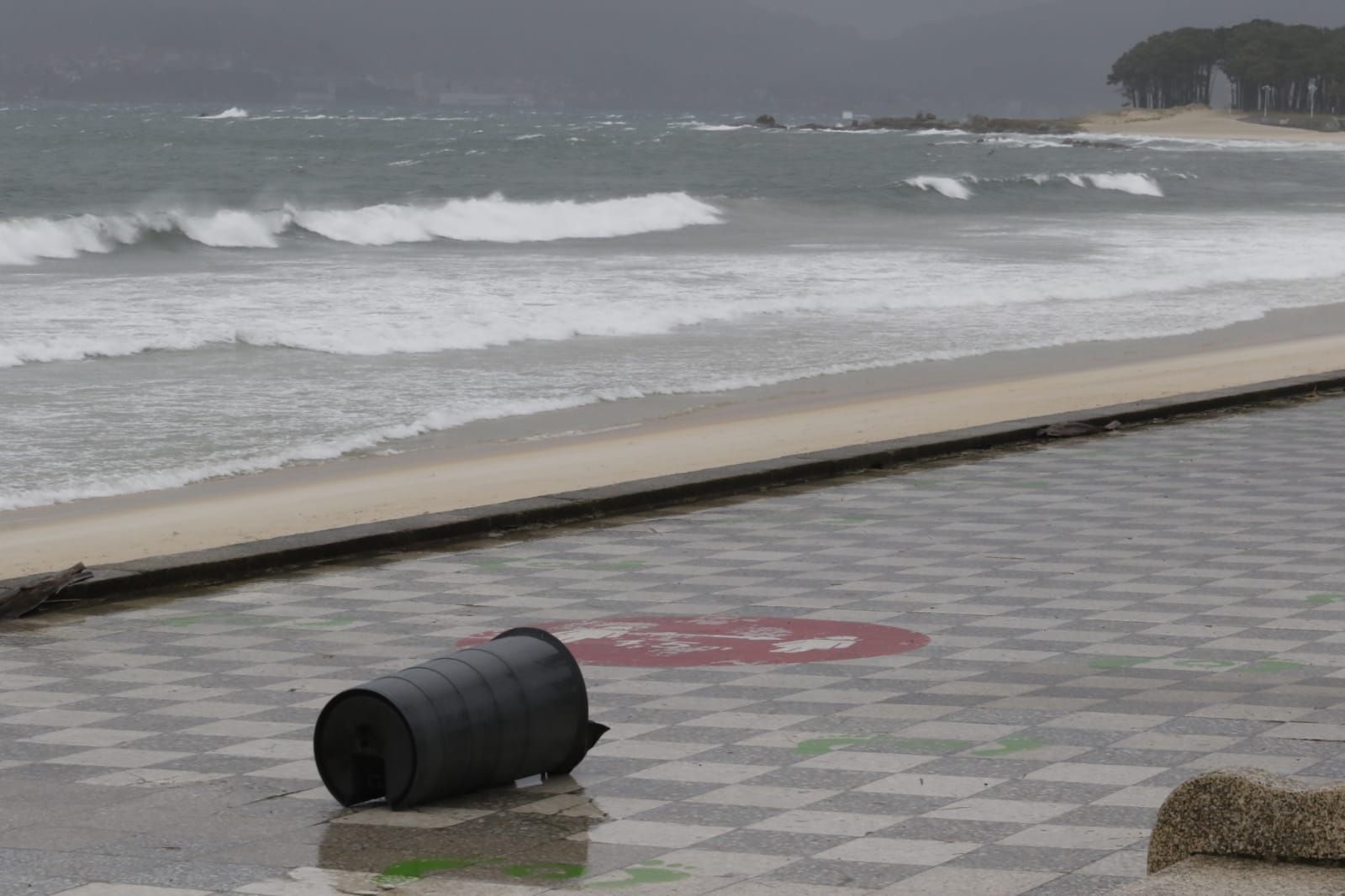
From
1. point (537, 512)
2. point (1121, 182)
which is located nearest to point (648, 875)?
Result: point (537, 512)

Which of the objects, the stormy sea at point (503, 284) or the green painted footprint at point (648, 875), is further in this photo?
the stormy sea at point (503, 284)

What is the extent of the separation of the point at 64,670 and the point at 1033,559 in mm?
4188

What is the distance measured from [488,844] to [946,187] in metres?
68.4

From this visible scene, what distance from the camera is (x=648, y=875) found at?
4.80 meters

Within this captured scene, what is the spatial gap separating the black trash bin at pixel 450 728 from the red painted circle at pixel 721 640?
5.11ft

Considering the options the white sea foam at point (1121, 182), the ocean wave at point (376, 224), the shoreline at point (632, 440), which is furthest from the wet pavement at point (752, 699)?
the white sea foam at point (1121, 182)

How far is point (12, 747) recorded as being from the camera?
20.1 feet

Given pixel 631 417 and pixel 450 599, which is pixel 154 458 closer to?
pixel 631 417

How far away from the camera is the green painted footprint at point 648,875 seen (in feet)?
15.5

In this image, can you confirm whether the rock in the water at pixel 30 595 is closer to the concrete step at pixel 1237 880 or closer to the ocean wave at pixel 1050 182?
the concrete step at pixel 1237 880

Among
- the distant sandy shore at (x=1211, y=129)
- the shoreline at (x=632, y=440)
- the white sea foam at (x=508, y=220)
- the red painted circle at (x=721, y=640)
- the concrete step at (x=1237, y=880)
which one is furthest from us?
the distant sandy shore at (x=1211, y=129)

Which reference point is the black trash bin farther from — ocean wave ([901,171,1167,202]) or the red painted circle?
ocean wave ([901,171,1167,202])

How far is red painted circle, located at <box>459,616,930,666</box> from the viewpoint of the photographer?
287 inches

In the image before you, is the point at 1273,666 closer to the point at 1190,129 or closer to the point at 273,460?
the point at 273,460
